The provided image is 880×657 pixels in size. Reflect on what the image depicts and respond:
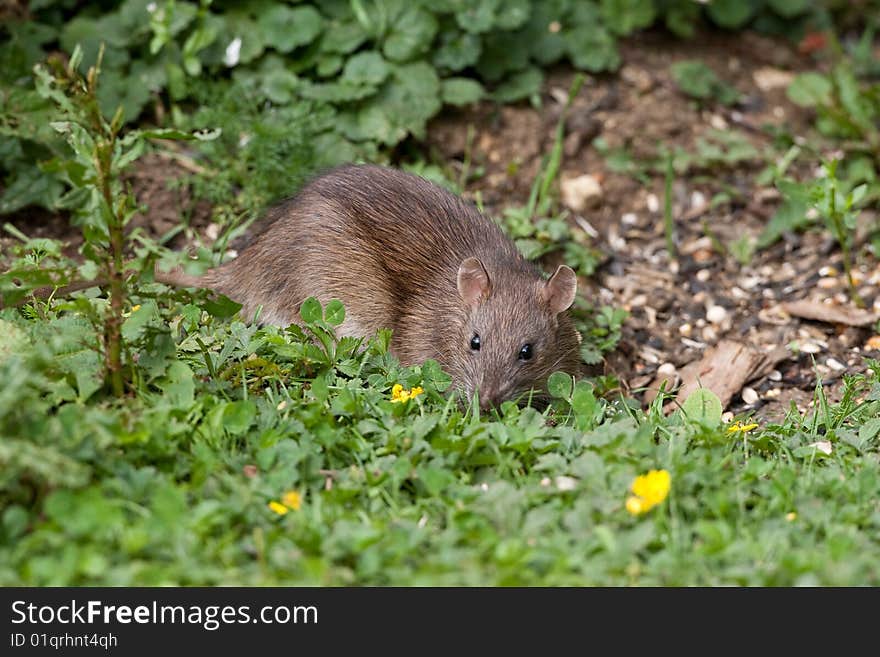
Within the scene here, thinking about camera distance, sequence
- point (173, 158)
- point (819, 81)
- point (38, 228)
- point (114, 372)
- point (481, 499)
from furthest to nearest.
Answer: point (819, 81), point (173, 158), point (38, 228), point (114, 372), point (481, 499)

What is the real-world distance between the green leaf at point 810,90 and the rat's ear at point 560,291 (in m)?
3.28

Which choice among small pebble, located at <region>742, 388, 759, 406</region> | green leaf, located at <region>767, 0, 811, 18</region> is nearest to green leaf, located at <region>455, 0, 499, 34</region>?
green leaf, located at <region>767, 0, 811, 18</region>

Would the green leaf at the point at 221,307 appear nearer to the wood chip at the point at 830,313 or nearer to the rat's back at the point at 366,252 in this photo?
the rat's back at the point at 366,252

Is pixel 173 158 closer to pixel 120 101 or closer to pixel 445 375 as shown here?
pixel 120 101

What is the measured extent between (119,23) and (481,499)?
4.52 metres

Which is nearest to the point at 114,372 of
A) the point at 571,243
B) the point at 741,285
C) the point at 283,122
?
the point at 283,122

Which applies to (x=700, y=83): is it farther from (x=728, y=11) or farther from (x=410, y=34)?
(x=410, y=34)

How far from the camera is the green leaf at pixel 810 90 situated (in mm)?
8070

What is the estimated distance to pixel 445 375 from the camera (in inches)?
215

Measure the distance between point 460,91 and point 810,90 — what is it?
2.58 metres

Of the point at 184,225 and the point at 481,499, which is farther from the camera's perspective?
the point at 184,225

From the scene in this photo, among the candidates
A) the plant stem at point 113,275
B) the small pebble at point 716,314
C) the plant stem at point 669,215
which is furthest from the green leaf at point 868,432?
the plant stem at point 113,275

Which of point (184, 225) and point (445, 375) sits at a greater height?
point (184, 225)
